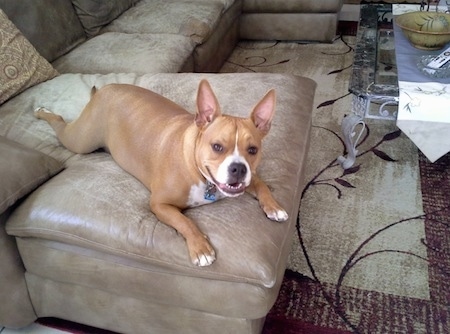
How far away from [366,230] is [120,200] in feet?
3.46

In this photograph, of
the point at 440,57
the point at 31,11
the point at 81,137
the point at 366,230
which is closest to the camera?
the point at 81,137

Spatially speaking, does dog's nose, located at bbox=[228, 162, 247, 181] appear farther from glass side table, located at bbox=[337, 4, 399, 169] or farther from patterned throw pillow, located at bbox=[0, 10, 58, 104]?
patterned throw pillow, located at bbox=[0, 10, 58, 104]

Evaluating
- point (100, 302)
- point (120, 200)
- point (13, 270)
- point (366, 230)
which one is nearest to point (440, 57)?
point (366, 230)

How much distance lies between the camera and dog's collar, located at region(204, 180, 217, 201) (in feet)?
4.45

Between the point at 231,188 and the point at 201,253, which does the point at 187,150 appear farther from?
the point at 201,253

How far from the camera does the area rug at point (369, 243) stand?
156cm

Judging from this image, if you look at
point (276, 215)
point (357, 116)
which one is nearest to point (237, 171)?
point (276, 215)

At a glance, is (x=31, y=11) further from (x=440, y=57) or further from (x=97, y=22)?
(x=440, y=57)

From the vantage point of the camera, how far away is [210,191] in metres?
1.36

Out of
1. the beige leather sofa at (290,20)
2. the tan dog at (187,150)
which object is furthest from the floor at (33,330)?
the beige leather sofa at (290,20)

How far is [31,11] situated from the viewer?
7.76 feet

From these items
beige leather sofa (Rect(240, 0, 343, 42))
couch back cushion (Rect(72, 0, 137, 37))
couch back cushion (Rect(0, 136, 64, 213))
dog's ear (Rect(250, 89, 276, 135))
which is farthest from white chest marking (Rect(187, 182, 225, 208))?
beige leather sofa (Rect(240, 0, 343, 42))

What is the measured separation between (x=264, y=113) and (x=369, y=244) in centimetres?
79

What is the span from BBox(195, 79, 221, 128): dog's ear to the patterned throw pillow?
1024 millimetres
